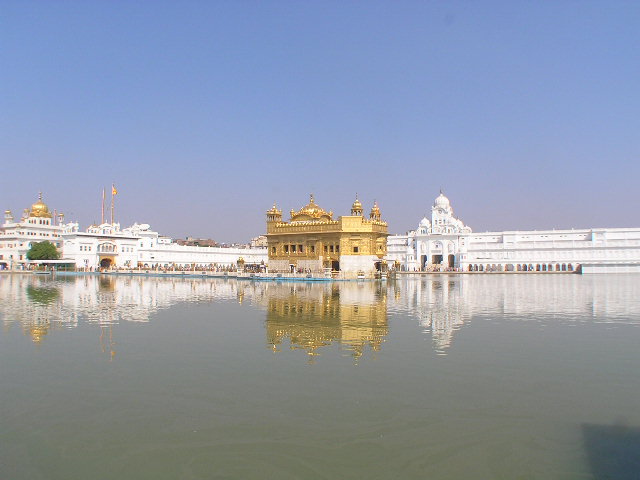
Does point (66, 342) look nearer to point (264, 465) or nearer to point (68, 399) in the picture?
point (68, 399)

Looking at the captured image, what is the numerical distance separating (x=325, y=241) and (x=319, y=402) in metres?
44.4

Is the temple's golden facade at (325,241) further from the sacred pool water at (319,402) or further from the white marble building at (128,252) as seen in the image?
the sacred pool water at (319,402)

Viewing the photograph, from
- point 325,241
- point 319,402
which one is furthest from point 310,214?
point 319,402

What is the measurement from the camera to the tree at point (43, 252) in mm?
Answer: 75750

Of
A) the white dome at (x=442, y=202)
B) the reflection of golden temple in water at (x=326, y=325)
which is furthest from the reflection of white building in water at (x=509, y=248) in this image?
the reflection of golden temple in water at (x=326, y=325)

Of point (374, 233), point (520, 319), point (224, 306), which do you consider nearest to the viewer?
point (520, 319)

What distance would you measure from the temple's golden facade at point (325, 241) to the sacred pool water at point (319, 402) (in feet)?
114

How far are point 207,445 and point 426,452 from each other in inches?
102

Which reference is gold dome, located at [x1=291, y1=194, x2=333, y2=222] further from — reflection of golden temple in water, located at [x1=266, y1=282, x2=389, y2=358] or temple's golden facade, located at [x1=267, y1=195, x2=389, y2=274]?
reflection of golden temple in water, located at [x1=266, y1=282, x2=389, y2=358]

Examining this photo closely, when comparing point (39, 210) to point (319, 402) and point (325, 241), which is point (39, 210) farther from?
point (319, 402)

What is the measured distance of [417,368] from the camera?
32.3 feet

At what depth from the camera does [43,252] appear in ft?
248

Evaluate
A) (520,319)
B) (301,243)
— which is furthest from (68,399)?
(301,243)

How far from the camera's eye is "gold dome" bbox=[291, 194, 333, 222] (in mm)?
55281
